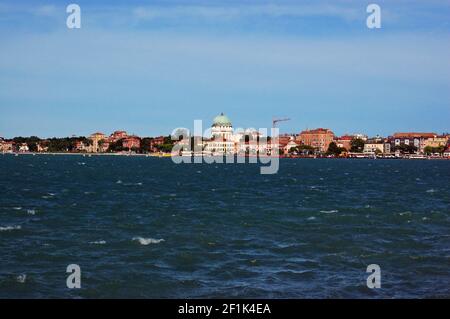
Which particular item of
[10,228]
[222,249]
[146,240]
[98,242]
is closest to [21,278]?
[98,242]

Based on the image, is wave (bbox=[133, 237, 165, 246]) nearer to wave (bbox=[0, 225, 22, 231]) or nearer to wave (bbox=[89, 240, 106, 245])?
wave (bbox=[89, 240, 106, 245])

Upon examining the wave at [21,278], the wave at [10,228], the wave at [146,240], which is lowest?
the wave at [21,278]

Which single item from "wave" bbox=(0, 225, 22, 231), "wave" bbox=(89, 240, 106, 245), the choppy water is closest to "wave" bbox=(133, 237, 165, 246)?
the choppy water

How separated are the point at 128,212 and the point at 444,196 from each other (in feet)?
103

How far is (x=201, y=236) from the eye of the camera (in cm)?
3094

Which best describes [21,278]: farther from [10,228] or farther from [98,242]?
[10,228]

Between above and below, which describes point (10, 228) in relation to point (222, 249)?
above

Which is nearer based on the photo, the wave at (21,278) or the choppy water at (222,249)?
the choppy water at (222,249)

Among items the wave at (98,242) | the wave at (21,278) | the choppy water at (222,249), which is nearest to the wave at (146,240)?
the choppy water at (222,249)

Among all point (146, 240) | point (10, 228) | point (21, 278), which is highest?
point (10, 228)

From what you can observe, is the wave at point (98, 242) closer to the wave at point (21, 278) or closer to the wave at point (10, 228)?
the wave at point (10, 228)

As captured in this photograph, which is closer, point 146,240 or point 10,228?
point 146,240
